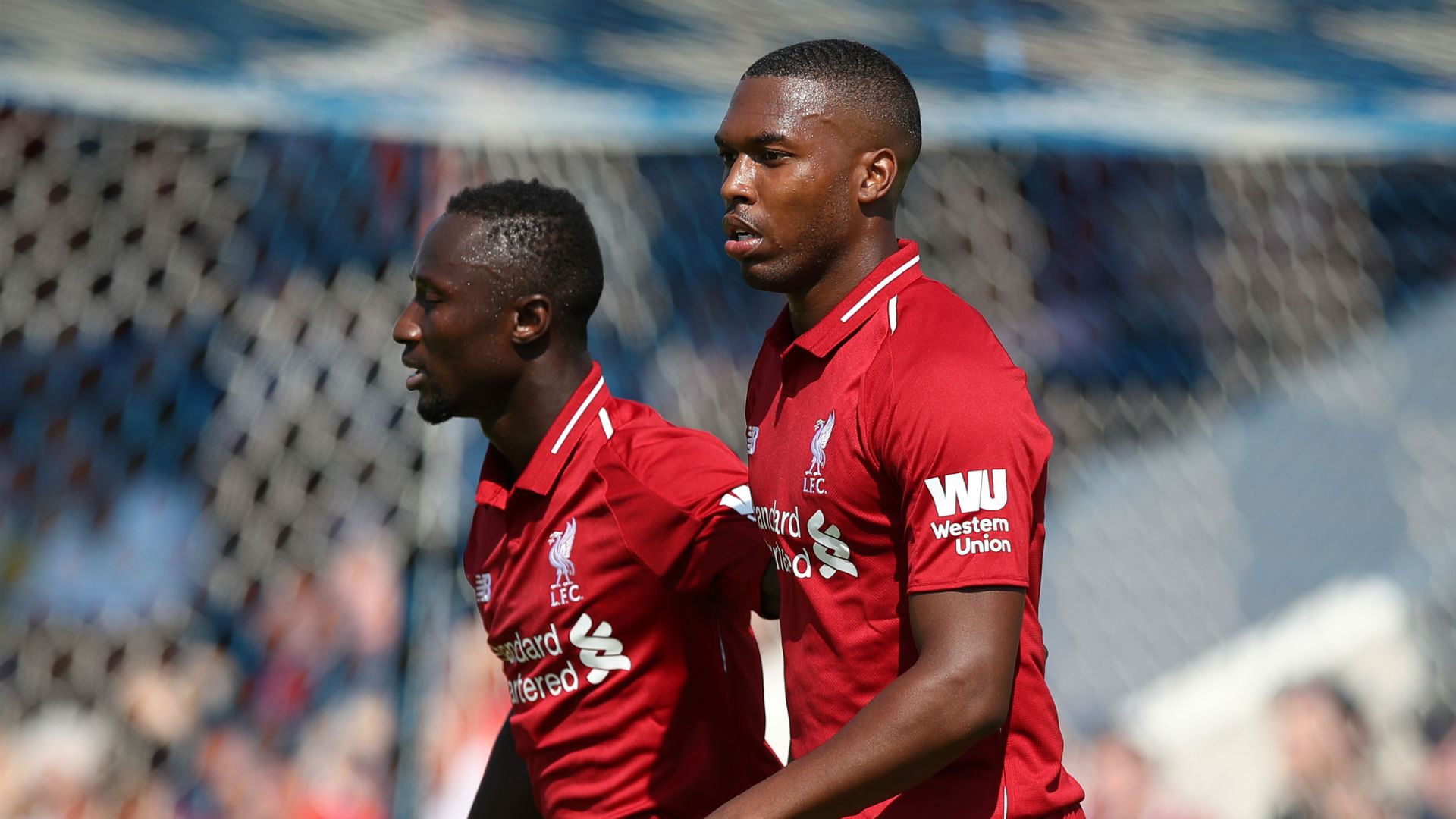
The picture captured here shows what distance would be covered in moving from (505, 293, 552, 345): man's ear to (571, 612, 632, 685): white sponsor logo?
1.75ft

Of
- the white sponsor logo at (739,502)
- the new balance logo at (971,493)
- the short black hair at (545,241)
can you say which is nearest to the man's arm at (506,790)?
the white sponsor logo at (739,502)

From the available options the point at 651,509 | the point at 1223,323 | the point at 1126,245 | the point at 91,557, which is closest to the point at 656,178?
the point at 1126,245

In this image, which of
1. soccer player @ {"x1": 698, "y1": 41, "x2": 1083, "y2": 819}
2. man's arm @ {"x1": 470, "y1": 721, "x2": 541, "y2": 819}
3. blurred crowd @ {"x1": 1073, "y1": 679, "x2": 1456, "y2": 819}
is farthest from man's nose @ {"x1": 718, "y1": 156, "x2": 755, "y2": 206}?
blurred crowd @ {"x1": 1073, "y1": 679, "x2": 1456, "y2": 819}

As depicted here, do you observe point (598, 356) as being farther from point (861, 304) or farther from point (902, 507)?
point (902, 507)

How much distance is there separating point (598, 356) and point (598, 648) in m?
2.06

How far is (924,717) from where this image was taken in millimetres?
1318

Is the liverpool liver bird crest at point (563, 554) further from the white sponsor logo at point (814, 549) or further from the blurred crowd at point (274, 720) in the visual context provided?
the blurred crowd at point (274, 720)

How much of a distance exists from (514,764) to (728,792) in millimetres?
537

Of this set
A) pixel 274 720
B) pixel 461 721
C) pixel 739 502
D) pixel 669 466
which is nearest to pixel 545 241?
pixel 669 466

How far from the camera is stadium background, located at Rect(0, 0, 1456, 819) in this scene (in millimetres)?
3762

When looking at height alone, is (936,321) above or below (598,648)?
above

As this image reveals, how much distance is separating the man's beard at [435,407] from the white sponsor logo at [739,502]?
1.80ft

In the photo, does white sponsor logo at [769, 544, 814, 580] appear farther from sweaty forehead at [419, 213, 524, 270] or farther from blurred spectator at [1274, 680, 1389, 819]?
blurred spectator at [1274, 680, 1389, 819]

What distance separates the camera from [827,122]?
1640mm
